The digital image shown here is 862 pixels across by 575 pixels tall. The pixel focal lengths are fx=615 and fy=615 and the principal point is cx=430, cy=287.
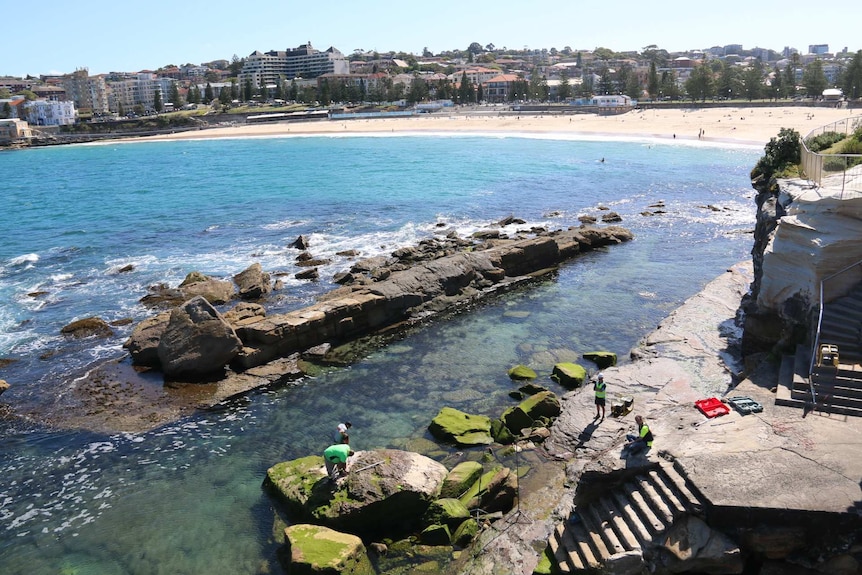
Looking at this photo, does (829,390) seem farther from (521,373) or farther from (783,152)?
(783,152)

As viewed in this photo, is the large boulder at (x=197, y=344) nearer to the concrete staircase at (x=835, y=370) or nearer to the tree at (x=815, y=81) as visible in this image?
the concrete staircase at (x=835, y=370)

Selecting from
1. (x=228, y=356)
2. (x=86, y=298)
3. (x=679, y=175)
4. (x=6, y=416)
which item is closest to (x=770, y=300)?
(x=228, y=356)

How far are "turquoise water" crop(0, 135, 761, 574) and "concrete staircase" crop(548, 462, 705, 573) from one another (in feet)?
16.4

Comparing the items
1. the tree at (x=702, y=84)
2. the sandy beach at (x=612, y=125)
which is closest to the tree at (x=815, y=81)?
the sandy beach at (x=612, y=125)

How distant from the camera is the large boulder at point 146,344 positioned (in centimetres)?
2253

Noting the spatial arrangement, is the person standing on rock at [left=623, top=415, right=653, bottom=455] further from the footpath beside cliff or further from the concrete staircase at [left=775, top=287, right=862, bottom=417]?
the concrete staircase at [left=775, top=287, right=862, bottom=417]

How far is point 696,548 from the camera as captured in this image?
36.5 feet

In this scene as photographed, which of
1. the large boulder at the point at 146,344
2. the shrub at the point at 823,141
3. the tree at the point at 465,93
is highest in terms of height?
the tree at the point at 465,93

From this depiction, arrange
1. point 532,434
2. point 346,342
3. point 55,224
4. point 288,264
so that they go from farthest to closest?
1. point 55,224
2. point 288,264
3. point 346,342
4. point 532,434

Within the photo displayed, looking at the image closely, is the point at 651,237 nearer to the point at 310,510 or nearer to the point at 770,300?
the point at 770,300

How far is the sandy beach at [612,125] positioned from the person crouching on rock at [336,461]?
67452mm

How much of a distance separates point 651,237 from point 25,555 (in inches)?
1418

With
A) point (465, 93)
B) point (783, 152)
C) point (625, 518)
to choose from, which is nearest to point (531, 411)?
point (625, 518)

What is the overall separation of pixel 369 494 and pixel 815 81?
426 ft
